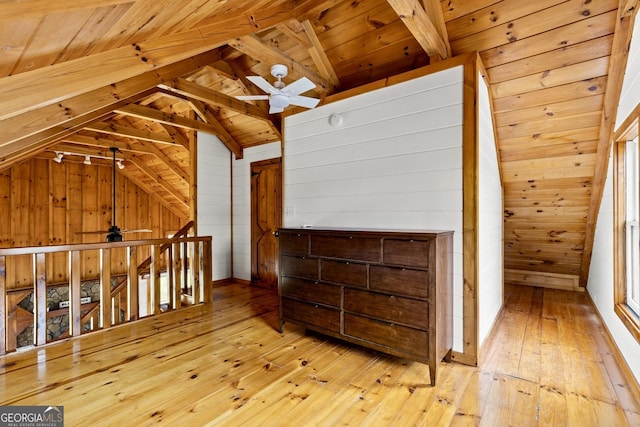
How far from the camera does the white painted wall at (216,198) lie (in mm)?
5090

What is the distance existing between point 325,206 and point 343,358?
1.52m

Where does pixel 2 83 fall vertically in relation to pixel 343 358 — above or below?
above

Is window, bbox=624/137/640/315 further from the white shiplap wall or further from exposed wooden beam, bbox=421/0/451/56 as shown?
exposed wooden beam, bbox=421/0/451/56

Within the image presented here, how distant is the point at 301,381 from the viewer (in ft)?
7.00

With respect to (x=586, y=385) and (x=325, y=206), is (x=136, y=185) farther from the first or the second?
(x=586, y=385)

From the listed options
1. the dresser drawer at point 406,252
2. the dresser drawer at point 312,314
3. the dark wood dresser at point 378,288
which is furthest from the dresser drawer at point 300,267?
the dresser drawer at point 406,252

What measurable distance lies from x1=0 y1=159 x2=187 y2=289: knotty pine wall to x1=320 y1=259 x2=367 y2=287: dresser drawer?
213 inches

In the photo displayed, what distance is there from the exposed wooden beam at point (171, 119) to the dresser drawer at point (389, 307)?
374cm

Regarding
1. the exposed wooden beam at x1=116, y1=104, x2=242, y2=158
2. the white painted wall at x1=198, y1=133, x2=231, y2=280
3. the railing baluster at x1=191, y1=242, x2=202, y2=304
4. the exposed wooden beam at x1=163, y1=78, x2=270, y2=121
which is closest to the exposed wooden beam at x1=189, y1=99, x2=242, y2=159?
the exposed wooden beam at x1=116, y1=104, x2=242, y2=158

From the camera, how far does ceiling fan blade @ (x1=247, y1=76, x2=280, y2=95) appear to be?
7.75 ft

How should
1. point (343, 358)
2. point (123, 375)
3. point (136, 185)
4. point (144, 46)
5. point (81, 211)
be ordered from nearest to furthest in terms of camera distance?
point (144, 46), point (123, 375), point (343, 358), point (81, 211), point (136, 185)

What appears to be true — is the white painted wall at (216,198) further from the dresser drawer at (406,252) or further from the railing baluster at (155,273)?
the dresser drawer at (406,252)

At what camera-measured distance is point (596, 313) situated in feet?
11.3

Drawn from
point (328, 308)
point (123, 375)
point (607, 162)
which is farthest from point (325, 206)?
point (607, 162)
